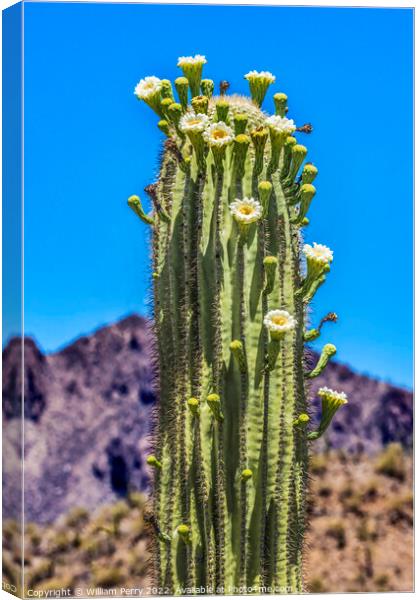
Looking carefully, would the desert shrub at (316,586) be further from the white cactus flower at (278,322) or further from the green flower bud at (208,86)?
the green flower bud at (208,86)

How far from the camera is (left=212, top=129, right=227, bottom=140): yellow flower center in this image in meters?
2.91

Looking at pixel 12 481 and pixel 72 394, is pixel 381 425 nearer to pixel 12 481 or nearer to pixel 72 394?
pixel 72 394

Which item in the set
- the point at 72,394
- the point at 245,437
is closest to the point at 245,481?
the point at 245,437

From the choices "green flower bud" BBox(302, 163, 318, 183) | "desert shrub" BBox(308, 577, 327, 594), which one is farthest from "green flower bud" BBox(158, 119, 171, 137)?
"desert shrub" BBox(308, 577, 327, 594)

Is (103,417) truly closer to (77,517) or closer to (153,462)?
(77,517)

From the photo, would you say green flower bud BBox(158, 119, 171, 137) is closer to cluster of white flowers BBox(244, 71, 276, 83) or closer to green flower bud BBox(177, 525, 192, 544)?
cluster of white flowers BBox(244, 71, 276, 83)

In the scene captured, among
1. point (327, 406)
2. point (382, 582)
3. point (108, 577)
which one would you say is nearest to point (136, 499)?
point (108, 577)

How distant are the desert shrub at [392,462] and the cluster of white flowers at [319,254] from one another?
1.53 m

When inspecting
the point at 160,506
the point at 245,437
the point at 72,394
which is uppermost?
the point at 72,394

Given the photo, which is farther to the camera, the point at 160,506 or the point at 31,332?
the point at 31,332

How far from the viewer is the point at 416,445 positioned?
12.3 feet

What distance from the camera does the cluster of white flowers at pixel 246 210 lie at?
283 centimetres

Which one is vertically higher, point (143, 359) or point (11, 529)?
point (143, 359)

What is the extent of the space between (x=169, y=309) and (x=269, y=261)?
38cm
